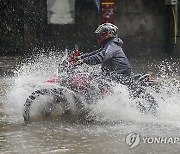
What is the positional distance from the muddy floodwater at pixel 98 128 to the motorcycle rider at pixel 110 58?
1.08 feet

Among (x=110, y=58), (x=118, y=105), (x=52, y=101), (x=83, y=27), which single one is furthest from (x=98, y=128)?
(x=83, y=27)

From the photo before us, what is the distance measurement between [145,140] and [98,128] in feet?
3.26

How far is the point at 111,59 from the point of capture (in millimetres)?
8414

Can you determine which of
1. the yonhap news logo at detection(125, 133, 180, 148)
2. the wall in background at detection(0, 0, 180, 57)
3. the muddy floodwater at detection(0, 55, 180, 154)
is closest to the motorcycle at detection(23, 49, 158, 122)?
the muddy floodwater at detection(0, 55, 180, 154)

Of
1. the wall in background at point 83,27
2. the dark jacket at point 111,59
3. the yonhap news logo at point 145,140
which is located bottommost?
the yonhap news logo at point 145,140

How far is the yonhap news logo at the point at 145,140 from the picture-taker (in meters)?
6.92

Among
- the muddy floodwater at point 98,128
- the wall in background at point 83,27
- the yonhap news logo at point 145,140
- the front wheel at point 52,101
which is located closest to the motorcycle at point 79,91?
the front wheel at point 52,101

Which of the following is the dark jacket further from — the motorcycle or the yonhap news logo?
the yonhap news logo

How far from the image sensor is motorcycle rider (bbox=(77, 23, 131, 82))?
8281mm

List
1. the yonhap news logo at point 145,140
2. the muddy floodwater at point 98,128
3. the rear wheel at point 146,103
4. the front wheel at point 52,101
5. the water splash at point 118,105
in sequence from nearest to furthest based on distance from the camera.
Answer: the muddy floodwater at point 98,128, the yonhap news logo at point 145,140, the front wheel at point 52,101, the water splash at point 118,105, the rear wheel at point 146,103

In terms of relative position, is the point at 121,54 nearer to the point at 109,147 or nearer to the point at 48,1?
the point at 109,147

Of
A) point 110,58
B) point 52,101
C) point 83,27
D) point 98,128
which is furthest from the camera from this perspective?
point 83,27

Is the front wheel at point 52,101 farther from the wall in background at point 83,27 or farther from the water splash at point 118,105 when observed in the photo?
the wall in background at point 83,27

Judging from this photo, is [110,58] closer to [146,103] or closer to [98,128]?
[146,103]
